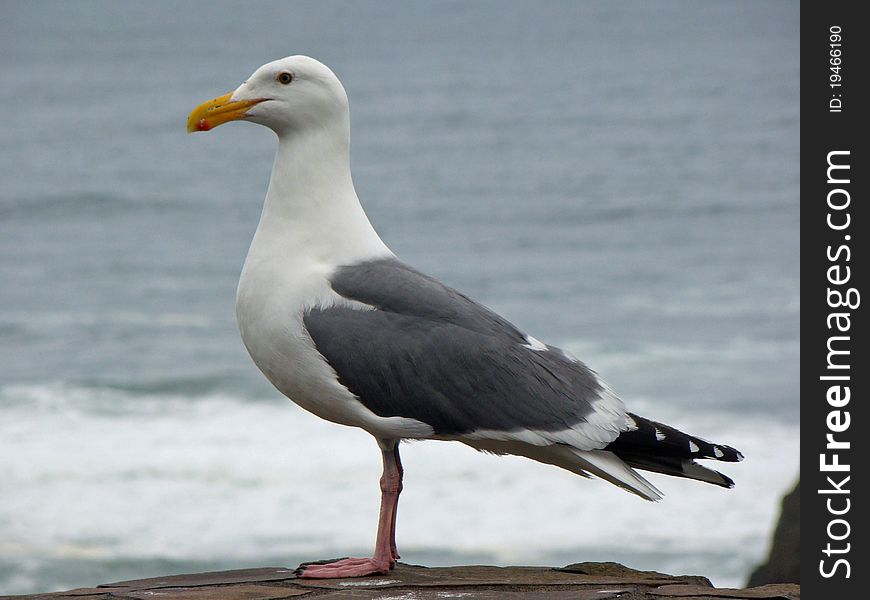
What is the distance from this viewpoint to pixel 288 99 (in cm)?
430

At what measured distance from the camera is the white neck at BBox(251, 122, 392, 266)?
422 cm

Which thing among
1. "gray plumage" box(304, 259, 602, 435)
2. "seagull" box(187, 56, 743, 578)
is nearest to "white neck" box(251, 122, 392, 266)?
"seagull" box(187, 56, 743, 578)

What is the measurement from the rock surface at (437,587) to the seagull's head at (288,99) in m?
1.45

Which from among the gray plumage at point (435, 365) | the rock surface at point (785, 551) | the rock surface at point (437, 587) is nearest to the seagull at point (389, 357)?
the gray plumage at point (435, 365)

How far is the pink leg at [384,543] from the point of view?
420cm

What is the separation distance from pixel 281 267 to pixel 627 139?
2028 cm

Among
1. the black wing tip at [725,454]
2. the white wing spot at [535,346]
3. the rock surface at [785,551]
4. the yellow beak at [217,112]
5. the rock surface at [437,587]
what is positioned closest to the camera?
the rock surface at [437,587]

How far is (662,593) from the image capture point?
13.0 ft

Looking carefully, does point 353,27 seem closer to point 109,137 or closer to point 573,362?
point 109,137

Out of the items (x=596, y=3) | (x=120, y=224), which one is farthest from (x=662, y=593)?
(x=596, y=3)

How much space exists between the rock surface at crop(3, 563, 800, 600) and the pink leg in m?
0.03

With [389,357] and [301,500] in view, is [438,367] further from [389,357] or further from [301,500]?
[301,500]

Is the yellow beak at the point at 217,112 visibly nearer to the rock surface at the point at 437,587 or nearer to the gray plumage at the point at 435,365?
the gray plumage at the point at 435,365

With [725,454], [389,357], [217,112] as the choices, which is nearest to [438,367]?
[389,357]
